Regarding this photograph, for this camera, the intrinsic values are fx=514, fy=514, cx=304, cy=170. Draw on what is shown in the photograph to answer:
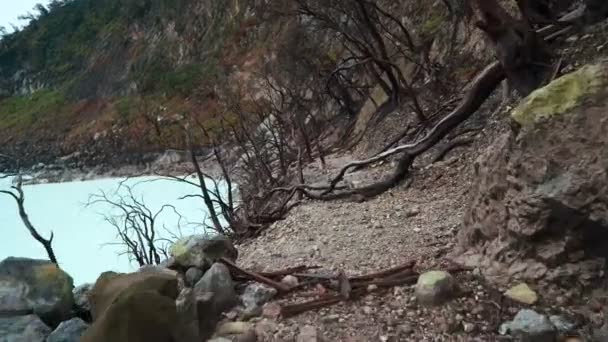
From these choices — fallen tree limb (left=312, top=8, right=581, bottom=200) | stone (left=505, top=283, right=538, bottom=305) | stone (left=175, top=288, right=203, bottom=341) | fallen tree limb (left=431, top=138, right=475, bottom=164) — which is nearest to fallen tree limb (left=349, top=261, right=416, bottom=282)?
stone (left=505, top=283, right=538, bottom=305)

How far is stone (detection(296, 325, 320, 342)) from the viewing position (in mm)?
2707

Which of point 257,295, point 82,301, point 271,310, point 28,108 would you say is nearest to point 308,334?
point 271,310

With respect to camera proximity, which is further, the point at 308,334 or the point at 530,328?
the point at 308,334

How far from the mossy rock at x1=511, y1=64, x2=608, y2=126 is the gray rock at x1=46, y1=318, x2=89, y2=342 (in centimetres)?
291

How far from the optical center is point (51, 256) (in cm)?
921

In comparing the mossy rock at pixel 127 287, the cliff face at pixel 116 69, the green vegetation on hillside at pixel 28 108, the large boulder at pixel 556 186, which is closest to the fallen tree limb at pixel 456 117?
the large boulder at pixel 556 186

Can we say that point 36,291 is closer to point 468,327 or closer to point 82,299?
point 82,299

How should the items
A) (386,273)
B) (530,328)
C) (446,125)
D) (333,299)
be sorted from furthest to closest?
1. (446,125)
2. (386,273)
3. (333,299)
4. (530,328)

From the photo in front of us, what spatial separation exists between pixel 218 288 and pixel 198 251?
50 cm

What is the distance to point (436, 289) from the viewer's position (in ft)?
9.29

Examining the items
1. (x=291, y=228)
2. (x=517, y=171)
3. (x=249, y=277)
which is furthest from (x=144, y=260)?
(x=517, y=171)

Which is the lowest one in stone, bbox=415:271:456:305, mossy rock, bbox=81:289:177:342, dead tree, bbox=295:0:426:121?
stone, bbox=415:271:456:305

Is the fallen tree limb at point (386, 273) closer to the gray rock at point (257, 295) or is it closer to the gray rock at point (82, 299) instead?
the gray rock at point (257, 295)

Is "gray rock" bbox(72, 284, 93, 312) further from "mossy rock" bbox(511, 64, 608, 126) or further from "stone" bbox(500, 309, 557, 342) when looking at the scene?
"mossy rock" bbox(511, 64, 608, 126)
